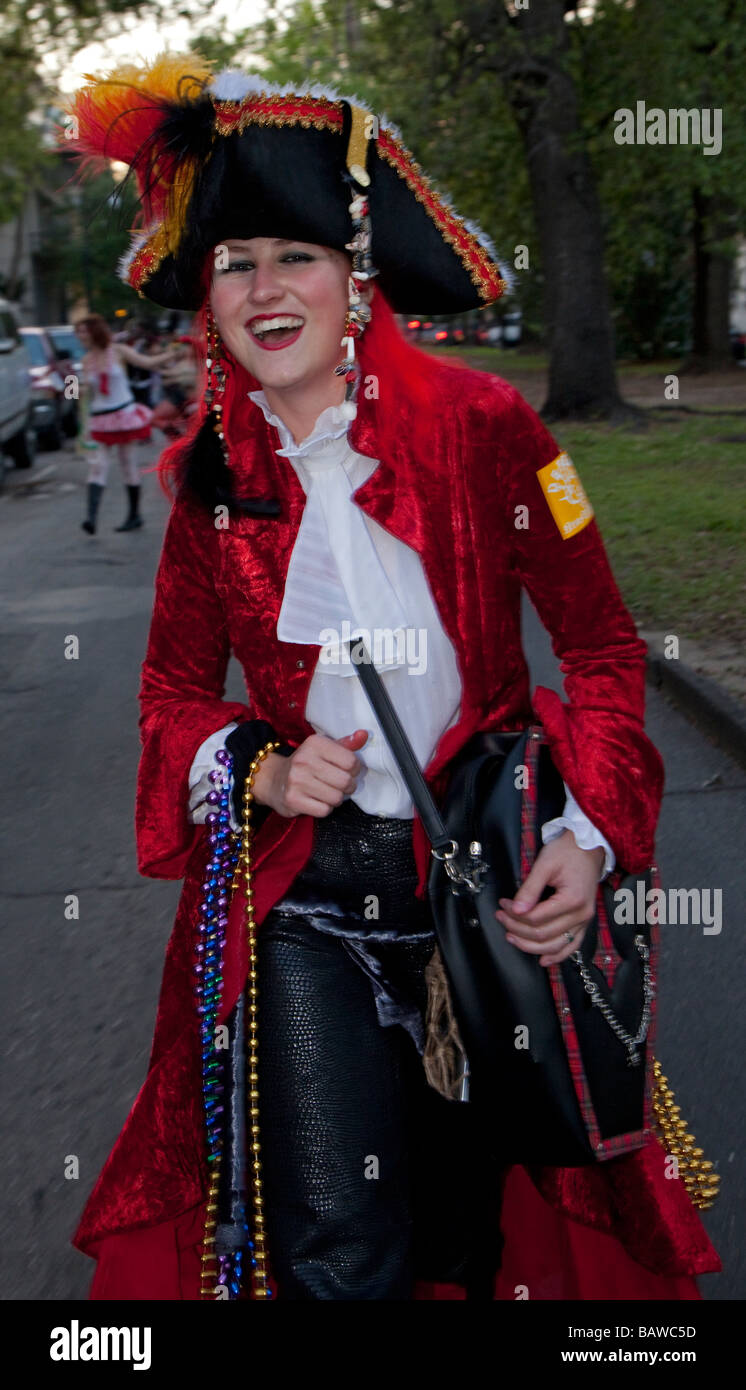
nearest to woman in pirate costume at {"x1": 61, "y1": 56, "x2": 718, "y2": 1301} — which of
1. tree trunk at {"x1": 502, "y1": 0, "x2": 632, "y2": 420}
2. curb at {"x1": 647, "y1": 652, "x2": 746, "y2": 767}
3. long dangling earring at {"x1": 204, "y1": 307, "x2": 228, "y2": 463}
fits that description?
long dangling earring at {"x1": 204, "y1": 307, "x2": 228, "y2": 463}

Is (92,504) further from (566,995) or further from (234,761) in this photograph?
(566,995)

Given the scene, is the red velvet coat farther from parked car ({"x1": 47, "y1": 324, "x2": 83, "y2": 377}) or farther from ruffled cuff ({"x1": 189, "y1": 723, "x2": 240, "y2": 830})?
parked car ({"x1": 47, "y1": 324, "x2": 83, "y2": 377})

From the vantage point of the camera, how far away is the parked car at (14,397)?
734 inches

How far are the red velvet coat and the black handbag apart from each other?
0.47 feet

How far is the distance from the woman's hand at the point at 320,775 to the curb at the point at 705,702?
438 centimetres

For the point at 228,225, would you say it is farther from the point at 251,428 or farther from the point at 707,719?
the point at 707,719

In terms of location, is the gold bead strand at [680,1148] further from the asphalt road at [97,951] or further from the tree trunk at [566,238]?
the tree trunk at [566,238]

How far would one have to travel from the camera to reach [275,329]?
2.27 metres

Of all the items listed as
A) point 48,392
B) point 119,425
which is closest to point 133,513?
point 119,425

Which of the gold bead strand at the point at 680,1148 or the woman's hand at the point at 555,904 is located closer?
the woman's hand at the point at 555,904

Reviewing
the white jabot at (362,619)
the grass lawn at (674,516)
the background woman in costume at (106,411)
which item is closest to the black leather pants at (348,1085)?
the white jabot at (362,619)

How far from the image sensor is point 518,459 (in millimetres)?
2270

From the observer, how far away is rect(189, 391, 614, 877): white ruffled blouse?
2.29 m

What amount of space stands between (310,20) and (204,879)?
68.1 feet
